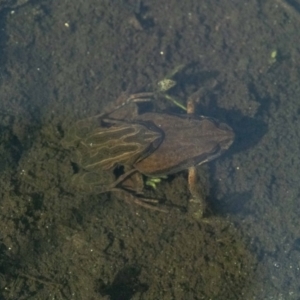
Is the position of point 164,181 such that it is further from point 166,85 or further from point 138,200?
point 166,85

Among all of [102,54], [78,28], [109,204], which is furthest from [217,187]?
[78,28]

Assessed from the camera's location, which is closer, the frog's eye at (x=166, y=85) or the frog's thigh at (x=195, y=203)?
the frog's thigh at (x=195, y=203)

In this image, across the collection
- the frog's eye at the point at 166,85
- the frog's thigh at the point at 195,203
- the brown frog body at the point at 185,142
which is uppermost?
the frog's eye at the point at 166,85

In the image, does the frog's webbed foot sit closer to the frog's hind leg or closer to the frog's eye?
the frog's hind leg

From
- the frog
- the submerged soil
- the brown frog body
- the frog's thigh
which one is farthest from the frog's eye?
the frog's thigh

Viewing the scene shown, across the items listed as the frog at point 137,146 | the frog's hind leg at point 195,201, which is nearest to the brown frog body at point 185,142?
the frog at point 137,146

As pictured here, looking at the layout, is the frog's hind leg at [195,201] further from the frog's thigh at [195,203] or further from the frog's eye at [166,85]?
the frog's eye at [166,85]

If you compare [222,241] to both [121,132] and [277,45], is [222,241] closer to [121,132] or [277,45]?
[121,132]
